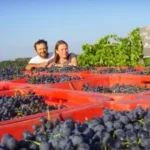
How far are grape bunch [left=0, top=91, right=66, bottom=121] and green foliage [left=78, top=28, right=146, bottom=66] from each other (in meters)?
5.98

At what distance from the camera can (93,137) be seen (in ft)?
5.16

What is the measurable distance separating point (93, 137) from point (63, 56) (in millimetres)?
5878

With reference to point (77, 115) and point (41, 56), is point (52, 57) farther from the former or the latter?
point (77, 115)

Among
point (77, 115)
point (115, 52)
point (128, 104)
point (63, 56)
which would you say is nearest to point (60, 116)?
point (77, 115)

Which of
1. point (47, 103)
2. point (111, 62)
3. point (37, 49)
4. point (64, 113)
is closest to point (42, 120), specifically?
point (64, 113)

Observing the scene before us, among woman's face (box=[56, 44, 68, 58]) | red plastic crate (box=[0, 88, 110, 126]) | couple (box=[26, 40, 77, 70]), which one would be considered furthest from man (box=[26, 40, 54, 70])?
red plastic crate (box=[0, 88, 110, 126])

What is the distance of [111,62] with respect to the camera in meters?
9.16

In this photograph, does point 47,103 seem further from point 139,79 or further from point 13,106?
point 139,79

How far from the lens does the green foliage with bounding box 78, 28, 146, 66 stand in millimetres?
9062

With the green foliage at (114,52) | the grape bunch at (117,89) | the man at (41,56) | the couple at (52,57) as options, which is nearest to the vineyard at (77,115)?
the grape bunch at (117,89)

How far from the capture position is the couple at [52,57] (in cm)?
740

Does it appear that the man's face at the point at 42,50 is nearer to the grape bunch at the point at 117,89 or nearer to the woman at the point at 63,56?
the woman at the point at 63,56

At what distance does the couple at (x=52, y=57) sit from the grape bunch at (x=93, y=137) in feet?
18.1

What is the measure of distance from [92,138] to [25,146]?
0.99 feet
